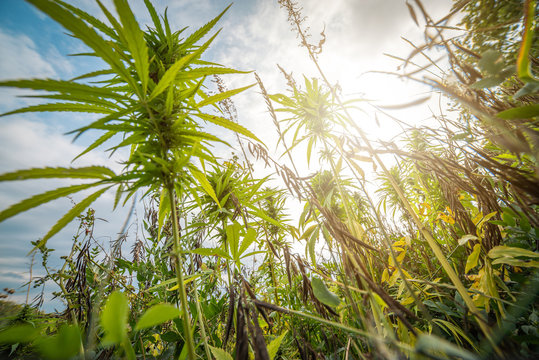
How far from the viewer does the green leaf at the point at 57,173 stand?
0.33 m

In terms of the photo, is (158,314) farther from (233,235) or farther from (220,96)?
(220,96)

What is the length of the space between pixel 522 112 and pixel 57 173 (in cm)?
81

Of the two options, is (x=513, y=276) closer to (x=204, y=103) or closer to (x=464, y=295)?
(x=464, y=295)

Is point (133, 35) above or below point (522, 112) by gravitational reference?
above

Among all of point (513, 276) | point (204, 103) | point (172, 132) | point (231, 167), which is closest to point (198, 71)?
point (204, 103)

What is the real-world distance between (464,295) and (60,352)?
65 cm

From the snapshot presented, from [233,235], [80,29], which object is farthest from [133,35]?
[233,235]

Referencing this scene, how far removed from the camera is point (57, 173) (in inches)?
14.0

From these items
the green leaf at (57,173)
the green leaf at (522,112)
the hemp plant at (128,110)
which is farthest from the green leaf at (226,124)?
the green leaf at (522,112)

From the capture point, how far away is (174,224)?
470 millimetres

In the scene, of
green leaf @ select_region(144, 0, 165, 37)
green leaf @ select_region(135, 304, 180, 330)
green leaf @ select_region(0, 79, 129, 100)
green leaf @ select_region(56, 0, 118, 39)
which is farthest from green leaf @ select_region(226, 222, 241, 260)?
green leaf @ select_region(144, 0, 165, 37)

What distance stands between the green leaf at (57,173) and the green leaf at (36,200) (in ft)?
0.11

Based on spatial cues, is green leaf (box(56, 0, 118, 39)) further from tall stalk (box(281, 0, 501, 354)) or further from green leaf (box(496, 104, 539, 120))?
green leaf (box(496, 104, 539, 120))

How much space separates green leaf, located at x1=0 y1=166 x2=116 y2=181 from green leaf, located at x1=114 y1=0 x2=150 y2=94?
0.21 metres
